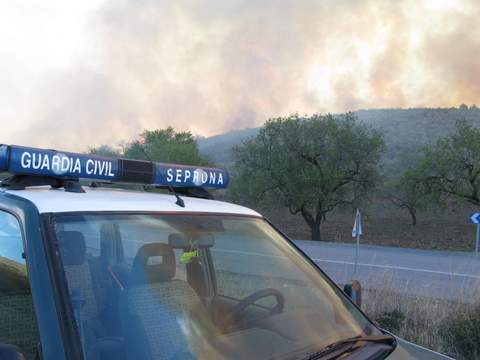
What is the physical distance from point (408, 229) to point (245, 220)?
34047 millimetres

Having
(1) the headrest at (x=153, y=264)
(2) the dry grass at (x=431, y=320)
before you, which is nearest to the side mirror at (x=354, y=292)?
(1) the headrest at (x=153, y=264)

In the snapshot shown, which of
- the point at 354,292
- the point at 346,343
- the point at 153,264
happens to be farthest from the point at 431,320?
the point at 153,264

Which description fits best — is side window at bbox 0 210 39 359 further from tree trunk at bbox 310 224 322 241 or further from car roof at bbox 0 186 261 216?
tree trunk at bbox 310 224 322 241

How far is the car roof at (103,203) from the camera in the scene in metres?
1.98

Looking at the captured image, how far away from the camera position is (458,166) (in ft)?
87.2

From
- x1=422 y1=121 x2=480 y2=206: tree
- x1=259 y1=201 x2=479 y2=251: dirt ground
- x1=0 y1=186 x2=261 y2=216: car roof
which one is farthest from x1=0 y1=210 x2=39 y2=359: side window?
x1=422 y1=121 x2=480 y2=206: tree

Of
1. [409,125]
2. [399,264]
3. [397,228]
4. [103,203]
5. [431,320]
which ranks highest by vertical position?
[409,125]

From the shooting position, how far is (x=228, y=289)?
3148mm

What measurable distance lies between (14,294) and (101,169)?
2.59 ft

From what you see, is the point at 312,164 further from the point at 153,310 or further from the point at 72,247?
the point at 72,247

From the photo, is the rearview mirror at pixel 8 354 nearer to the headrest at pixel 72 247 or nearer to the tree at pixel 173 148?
the headrest at pixel 72 247

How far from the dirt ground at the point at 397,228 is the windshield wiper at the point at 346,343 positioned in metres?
25.7

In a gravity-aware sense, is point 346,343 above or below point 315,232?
above

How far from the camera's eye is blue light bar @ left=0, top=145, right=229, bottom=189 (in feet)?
7.27
